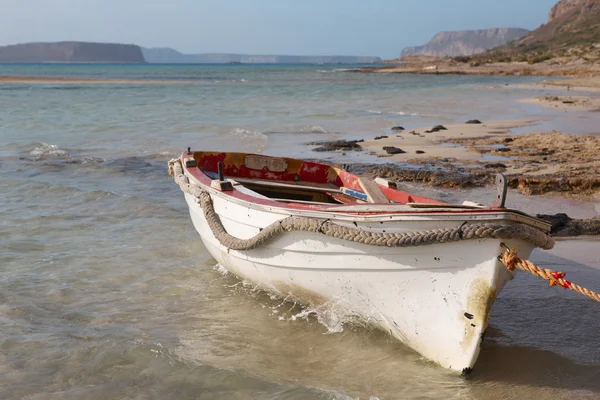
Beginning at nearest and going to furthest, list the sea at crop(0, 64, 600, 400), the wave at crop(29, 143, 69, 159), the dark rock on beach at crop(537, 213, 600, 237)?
the sea at crop(0, 64, 600, 400) → the dark rock on beach at crop(537, 213, 600, 237) → the wave at crop(29, 143, 69, 159)

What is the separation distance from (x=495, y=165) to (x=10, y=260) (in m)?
8.06

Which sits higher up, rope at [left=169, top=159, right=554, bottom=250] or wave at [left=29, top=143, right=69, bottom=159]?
rope at [left=169, top=159, right=554, bottom=250]

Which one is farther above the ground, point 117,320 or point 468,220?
point 468,220

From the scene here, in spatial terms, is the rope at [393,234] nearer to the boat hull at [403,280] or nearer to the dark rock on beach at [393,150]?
the boat hull at [403,280]

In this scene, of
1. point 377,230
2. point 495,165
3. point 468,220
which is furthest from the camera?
point 495,165

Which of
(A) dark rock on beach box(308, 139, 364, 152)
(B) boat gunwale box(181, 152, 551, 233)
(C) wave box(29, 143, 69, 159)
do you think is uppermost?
(B) boat gunwale box(181, 152, 551, 233)

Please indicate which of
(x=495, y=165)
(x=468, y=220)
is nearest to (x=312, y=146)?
(x=495, y=165)

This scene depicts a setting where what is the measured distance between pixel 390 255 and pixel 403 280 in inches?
8.3

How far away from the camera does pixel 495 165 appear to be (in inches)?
443

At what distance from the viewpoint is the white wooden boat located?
4.06 m

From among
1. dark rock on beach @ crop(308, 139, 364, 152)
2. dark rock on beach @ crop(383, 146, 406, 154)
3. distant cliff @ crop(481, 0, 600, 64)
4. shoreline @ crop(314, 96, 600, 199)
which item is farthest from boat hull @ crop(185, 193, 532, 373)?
distant cliff @ crop(481, 0, 600, 64)

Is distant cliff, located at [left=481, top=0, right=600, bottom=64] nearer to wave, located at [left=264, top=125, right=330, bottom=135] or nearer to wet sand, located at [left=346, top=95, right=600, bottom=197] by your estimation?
wave, located at [left=264, top=125, right=330, bottom=135]

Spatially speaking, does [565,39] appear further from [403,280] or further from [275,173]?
[403,280]

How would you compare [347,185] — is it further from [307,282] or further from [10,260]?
[10,260]
